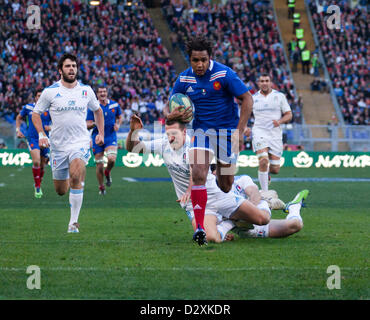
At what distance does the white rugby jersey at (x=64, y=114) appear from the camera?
10500mm

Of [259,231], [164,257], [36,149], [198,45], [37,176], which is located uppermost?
[198,45]

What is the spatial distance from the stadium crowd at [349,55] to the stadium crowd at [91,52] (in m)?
9.37

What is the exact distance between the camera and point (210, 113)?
928 cm

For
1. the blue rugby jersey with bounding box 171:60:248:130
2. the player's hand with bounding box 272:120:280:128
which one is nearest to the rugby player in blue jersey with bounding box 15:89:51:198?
the player's hand with bounding box 272:120:280:128

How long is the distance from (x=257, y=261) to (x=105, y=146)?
34.8 feet

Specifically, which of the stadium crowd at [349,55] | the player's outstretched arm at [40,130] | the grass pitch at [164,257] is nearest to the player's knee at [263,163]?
the grass pitch at [164,257]

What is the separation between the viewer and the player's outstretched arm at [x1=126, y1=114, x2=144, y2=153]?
8.20 metres

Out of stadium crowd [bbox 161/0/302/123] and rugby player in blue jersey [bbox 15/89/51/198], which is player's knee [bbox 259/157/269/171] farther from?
stadium crowd [bbox 161/0/302/123]

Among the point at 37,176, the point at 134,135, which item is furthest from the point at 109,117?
the point at 134,135

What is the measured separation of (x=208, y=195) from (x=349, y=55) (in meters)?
35.9

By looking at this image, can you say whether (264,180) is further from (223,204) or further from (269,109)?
(223,204)

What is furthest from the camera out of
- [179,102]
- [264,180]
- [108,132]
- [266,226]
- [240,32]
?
[240,32]

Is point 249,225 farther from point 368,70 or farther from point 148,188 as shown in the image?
point 368,70

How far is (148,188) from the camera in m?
18.8
